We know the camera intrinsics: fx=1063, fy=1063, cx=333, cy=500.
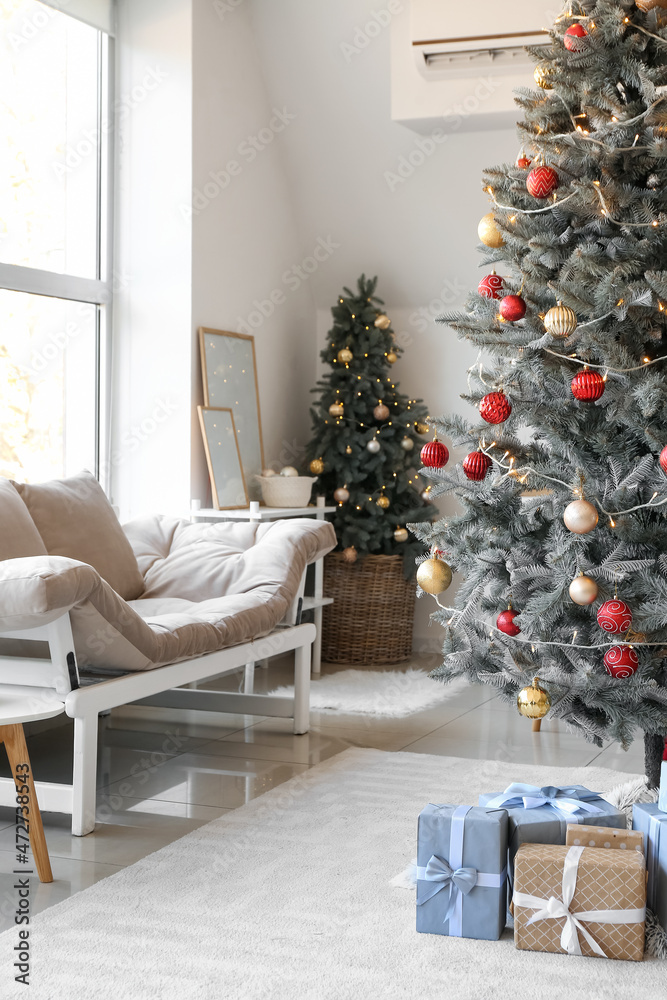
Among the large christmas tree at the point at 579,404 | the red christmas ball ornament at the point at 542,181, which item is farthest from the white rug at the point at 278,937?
the red christmas ball ornament at the point at 542,181

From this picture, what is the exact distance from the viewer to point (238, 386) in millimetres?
4945

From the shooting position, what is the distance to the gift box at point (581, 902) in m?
2.09

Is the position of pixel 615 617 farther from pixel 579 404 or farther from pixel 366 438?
pixel 366 438

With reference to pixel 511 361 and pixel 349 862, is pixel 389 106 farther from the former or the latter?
pixel 349 862

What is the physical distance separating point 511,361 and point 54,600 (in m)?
1.24

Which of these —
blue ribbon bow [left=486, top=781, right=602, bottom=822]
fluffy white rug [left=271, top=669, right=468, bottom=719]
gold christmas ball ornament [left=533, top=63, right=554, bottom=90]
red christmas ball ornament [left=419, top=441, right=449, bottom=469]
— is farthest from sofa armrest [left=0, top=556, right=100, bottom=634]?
fluffy white rug [left=271, top=669, right=468, bottom=719]

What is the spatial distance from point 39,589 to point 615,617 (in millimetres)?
1336

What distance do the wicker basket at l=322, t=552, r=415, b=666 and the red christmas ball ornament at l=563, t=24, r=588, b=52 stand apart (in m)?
3.07

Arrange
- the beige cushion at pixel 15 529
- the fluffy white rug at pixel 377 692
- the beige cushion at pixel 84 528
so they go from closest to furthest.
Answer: the beige cushion at pixel 15 529 < the beige cushion at pixel 84 528 < the fluffy white rug at pixel 377 692

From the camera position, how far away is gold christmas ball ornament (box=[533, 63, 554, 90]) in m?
2.60

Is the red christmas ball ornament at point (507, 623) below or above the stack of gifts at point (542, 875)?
above

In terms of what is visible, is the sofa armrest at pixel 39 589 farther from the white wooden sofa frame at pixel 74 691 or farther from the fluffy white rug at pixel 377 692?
the fluffy white rug at pixel 377 692

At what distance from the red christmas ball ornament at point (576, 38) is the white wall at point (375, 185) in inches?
86.7

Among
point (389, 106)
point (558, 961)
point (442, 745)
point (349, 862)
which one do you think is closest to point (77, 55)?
point (389, 106)
